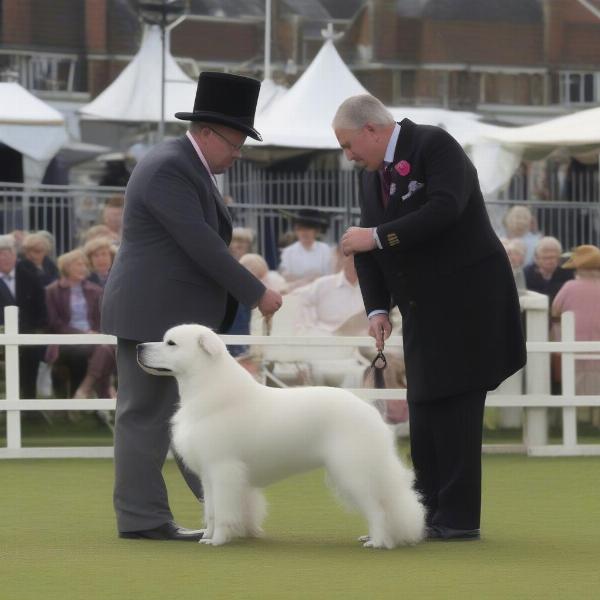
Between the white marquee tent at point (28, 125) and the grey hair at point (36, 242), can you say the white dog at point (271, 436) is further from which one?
the white marquee tent at point (28, 125)

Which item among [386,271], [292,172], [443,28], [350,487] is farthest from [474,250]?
[443,28]

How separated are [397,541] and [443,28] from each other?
33131 millimetres

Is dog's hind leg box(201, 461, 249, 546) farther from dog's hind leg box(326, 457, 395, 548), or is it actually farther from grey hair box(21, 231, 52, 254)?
grey hair box(21, 231, 52, 254)

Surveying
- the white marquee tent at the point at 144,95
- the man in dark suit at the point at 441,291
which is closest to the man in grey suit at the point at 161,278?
the man in dark suit at the point at 441,291

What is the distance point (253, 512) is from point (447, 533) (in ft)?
2.74

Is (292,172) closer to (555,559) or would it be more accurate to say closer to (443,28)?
(555,559)

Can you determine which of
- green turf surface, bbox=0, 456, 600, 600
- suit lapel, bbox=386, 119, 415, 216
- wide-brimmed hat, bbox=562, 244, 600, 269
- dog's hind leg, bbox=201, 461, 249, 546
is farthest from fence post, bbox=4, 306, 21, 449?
suit lapel, bbox=386, 119, 415, 216

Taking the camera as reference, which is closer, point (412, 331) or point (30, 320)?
point (412, 331)

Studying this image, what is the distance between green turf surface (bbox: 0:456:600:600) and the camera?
616 centimetres

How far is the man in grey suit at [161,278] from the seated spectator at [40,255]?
6.39 m

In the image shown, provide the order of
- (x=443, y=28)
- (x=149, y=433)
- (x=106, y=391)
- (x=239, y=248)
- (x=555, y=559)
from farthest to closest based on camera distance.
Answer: (x=443, y=28)
(x=239, y=248)
(x=106, y=391)
(x=149, y=433)
(x=555, y=559)

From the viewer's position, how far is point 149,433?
754 cm

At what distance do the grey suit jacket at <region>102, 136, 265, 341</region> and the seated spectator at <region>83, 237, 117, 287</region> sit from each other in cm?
604

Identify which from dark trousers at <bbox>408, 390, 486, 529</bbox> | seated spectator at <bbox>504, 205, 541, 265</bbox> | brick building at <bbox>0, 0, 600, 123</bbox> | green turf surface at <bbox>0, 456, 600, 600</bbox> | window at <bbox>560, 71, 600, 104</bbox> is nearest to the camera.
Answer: green turf surface at <bbox>0, 456, 600, 600</bbox>
